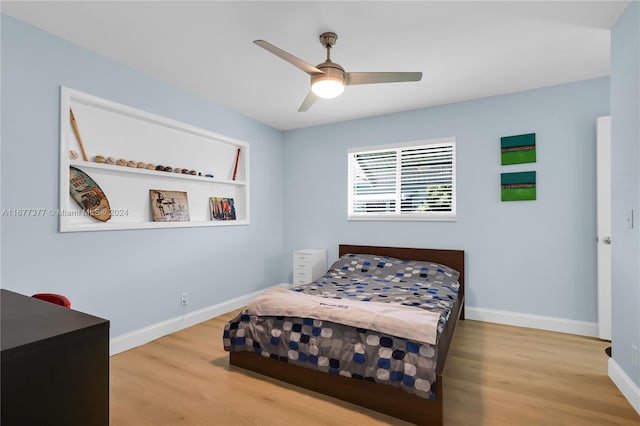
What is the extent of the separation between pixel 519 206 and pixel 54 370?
12.6 ft

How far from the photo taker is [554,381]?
2.27m

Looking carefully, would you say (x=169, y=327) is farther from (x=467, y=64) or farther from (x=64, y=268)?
(x=467, y=64)

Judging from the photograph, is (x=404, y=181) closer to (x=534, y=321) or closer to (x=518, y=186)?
(x=518, y=186)

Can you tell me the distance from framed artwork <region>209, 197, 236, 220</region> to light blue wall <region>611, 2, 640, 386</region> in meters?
3.56

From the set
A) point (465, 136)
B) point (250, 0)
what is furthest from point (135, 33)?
point (465, 136)

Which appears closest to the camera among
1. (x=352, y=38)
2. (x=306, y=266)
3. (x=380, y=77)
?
(x=380, y=77)

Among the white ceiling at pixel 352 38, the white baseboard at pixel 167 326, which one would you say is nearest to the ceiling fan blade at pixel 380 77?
the white ceiling at pixel 352 38

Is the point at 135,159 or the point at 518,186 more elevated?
the point at 135,159

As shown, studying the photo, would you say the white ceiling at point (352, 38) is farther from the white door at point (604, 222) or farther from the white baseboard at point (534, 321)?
the white baseboard at point (534, 321)

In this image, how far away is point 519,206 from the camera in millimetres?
3438

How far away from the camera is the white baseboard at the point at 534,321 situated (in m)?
3.13

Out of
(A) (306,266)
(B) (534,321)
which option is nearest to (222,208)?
(A) (306,266)

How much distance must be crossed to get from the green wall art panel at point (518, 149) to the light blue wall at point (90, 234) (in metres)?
3.04

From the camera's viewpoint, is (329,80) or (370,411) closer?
(370,411)
